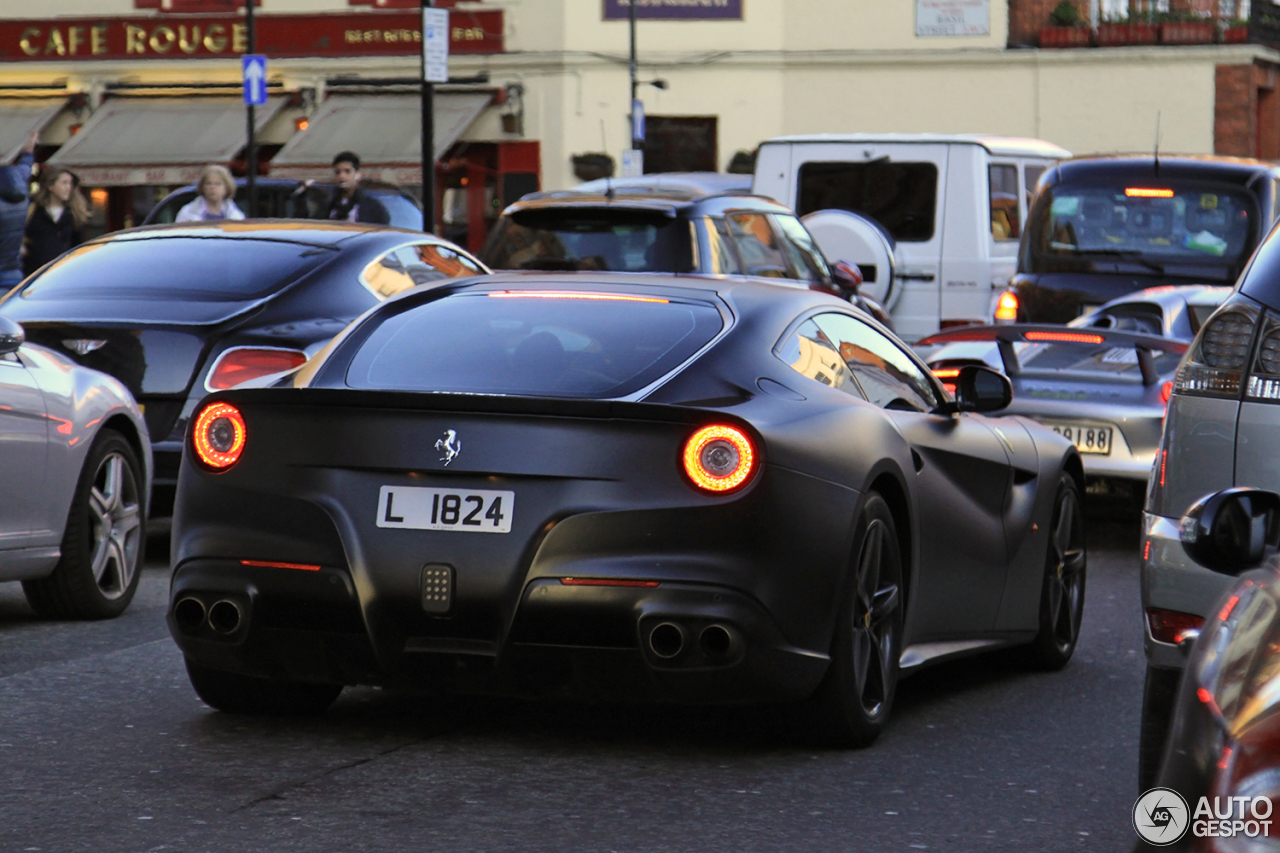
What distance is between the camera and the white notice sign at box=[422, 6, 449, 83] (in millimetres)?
19953

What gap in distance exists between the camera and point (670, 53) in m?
41.7

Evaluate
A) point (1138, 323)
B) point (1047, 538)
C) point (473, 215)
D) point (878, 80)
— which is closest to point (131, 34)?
point (473, 215)

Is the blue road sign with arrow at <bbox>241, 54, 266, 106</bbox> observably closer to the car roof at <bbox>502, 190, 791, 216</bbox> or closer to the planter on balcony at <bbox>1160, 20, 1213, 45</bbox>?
the car roof at <bbox>502, 190, 791, 216</bbox>

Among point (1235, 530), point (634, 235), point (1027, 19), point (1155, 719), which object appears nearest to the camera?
point (1235, 530)

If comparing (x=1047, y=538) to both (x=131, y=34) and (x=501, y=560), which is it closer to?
(x=501, y=560)

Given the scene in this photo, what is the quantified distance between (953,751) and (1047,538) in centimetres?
175

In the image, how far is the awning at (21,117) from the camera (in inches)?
1682

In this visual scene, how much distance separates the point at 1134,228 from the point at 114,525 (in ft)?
32.3

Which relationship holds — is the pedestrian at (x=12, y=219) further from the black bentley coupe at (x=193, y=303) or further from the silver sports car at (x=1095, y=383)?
the silver sports car at (x=1095, y=383)

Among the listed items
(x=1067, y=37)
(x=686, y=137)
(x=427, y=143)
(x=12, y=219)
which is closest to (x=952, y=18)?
(x=1067, y=37)

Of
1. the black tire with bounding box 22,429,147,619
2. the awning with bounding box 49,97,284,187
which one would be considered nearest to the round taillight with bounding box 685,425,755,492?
the black tire with bounding box 22,429,147,619

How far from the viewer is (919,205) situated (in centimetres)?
1905

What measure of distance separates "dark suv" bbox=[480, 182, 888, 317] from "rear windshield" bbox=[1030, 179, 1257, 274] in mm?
3453

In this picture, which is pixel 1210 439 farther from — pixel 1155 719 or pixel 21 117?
pixel 21 117
